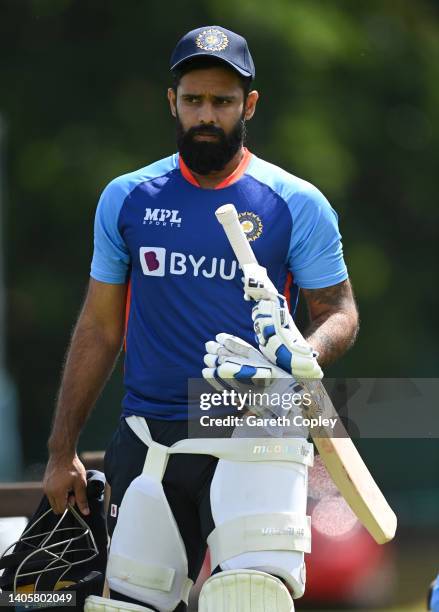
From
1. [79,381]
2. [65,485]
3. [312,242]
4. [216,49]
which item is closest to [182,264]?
[312,242]

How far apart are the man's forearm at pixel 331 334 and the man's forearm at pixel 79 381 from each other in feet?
2.17

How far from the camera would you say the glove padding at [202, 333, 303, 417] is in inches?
153

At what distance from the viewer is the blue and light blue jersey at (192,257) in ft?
14.1

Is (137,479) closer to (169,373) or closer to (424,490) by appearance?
(169,373)

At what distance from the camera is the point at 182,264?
4.31m

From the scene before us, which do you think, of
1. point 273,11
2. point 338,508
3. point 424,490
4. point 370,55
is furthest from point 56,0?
point 338,508

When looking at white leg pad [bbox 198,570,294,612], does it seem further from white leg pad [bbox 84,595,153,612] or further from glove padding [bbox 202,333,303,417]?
glove padding [bbox 202,333,303,417]

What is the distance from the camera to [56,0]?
46.2ft

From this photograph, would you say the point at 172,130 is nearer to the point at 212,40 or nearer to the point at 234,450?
the point at 212,40

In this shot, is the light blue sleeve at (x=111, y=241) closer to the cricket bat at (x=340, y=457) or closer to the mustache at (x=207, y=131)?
the mustache at (x=207, y=131)

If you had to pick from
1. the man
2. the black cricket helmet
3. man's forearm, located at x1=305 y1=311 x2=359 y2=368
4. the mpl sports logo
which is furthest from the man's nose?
the black cricket helmet

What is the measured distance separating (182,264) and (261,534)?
83 centimetres

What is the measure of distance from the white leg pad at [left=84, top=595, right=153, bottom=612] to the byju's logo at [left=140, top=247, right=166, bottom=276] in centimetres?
96

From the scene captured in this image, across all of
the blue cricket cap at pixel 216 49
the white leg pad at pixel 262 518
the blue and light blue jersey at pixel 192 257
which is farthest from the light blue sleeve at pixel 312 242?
the white leg pad at pixel 262 518
